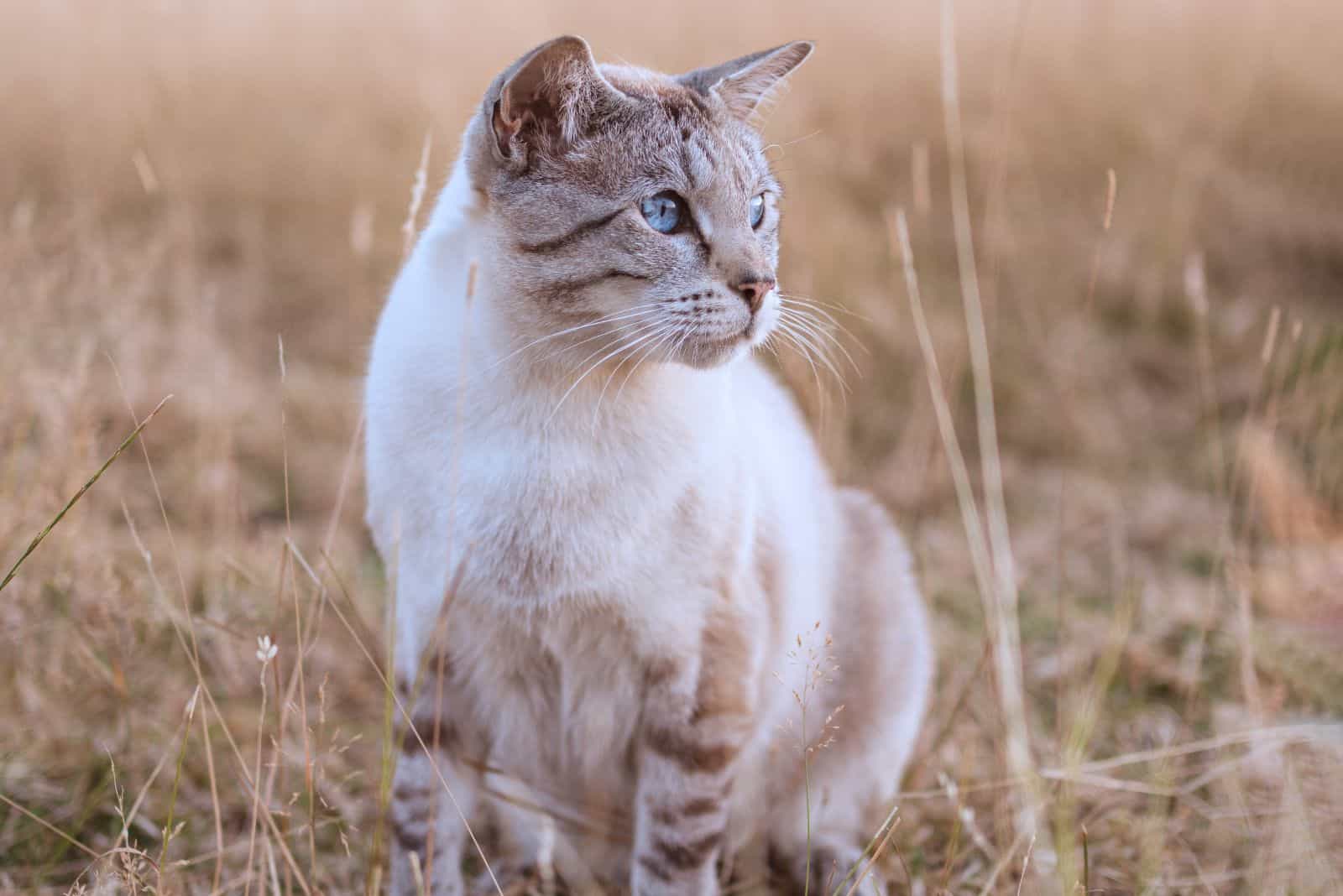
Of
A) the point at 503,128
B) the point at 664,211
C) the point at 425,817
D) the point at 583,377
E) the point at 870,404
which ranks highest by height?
the point at 503,128

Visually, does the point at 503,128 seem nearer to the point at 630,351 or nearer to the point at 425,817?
the point at 630,351

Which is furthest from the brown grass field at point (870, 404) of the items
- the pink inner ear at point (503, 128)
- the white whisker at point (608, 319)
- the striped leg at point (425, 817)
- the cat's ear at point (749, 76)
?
the pink inner ear at point (503, 128)

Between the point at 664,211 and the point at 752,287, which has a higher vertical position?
the point at 664,211

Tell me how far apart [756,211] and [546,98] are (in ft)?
1.46

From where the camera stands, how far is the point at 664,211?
1854mm

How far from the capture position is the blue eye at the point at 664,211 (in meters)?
1.84

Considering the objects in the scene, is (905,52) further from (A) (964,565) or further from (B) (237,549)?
(B) (237,549)

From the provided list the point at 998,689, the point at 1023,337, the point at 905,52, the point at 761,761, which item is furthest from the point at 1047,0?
the point at 761,761

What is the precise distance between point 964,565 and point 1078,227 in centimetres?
251

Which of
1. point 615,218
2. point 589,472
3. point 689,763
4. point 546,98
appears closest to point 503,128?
point 546,98

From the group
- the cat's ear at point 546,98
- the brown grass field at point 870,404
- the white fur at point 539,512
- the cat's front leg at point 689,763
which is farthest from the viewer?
the brown grass field at point 870,404

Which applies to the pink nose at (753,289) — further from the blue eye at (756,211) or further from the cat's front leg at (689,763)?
the cat's front leg at (689,763)

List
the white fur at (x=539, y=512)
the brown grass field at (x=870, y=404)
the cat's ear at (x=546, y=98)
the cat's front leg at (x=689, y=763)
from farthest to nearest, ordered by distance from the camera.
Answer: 1. the brown grass field at (x=870, y=404)
2. the cat's front leg at (x=689, y=763)
3. the white fur at (x=539, y=512)
4. the cat's ear at (x=546, y=98)

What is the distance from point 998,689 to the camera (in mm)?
2611
